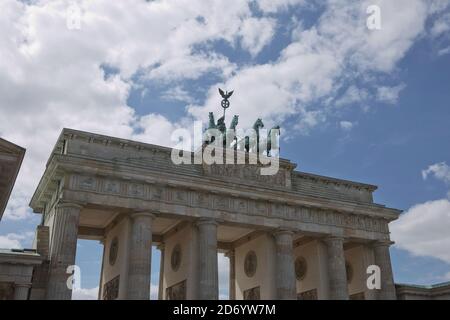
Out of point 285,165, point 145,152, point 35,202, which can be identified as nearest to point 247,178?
point 285,165

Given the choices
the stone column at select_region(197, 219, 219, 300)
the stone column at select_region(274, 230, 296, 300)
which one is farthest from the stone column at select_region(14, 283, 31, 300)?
the stone column at select_region(274, 230, 296, 300)

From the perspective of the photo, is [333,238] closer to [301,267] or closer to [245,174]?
[301,267]

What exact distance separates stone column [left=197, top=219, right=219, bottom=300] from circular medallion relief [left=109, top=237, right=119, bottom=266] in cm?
518

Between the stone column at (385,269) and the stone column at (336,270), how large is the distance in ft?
11.0

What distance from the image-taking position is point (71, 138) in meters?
29.6

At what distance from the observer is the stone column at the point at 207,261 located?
1147 inches

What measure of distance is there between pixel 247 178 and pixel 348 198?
8.95 meters

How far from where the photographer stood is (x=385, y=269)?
118ft

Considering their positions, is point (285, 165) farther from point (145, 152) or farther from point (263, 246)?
point (145, 152)

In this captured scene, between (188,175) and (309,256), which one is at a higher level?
(188,175)

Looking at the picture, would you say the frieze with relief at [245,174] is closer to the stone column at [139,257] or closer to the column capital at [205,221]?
the column capital at [205,221]

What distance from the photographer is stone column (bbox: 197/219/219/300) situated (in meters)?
29.1
